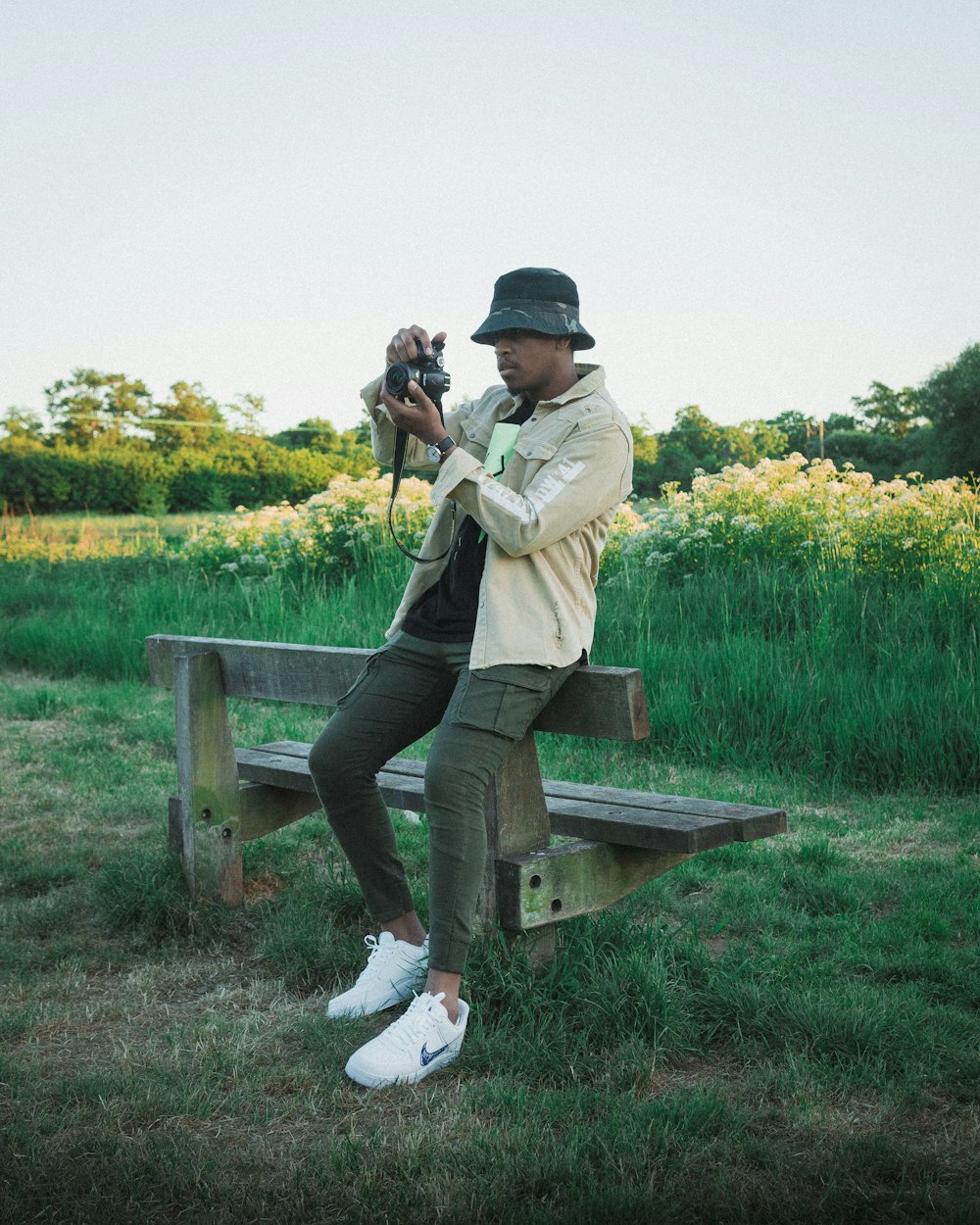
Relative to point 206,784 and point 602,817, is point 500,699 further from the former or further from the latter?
point 206,784

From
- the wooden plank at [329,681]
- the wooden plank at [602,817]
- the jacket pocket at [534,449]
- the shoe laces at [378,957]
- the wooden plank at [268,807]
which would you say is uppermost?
the jacket pocket at [534,449]

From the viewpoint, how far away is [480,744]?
9.81 ft

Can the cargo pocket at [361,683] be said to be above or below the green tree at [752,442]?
below

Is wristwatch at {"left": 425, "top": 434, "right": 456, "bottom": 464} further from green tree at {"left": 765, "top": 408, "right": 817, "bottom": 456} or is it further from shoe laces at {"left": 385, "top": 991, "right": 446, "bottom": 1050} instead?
green tree at {"left": 765, "top": 408, "right": 817, "bottom": 456}

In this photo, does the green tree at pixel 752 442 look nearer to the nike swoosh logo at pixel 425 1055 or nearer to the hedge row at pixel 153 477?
the hedge row at pixel 153 477

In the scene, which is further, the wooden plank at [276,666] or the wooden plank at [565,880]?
the wooden plank at [276,666]

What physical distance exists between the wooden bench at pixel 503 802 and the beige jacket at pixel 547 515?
20 cm

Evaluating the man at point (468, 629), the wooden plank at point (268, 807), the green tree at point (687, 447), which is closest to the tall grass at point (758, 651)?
the wooden plank at point (268, 807)

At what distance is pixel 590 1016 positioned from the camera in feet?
9.93

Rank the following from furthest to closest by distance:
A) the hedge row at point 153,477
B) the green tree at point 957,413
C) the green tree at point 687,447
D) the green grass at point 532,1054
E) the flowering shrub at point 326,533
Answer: the hedge row at point 153,477, the green tree at point 687,447, the green tree at point 957,413, the flowering shrub at point 326,533, the green grass at point 532,1054

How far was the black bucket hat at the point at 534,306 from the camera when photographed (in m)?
3.23

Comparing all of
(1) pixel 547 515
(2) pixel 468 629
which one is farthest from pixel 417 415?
(2) pixel 468 629

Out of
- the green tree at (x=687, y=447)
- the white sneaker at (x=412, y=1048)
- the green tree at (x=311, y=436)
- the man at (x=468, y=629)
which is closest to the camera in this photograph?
the white sneaker at (x=412, y=1048)

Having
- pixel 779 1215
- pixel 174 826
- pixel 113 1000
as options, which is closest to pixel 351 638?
pixel 174 826
